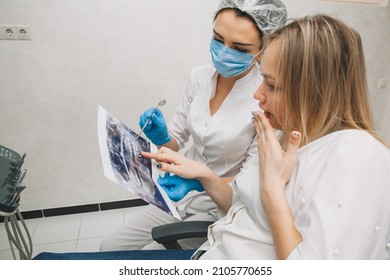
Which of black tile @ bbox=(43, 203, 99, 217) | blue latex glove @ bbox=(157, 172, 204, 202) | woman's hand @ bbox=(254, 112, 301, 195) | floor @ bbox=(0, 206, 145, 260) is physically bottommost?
floor @ bbox=(0, 206, 145, 260)

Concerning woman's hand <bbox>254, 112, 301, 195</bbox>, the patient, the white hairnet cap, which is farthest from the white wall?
woman's hand <bbox>254, 112, 301, 195</bbox>

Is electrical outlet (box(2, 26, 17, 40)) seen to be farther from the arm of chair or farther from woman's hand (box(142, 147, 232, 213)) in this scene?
the arm of chair

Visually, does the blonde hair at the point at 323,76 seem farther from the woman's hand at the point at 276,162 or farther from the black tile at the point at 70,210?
the black tile at the point at 70,210

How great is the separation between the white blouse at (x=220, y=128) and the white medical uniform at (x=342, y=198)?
15.5 inches

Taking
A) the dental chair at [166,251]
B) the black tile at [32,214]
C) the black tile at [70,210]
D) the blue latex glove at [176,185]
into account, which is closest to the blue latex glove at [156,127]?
the blue latex glove at [176,185]

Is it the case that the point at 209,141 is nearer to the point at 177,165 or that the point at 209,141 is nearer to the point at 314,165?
the point at 177,165

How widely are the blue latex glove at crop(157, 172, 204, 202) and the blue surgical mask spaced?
0.45m

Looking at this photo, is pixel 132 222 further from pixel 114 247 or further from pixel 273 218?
pixel 273 218

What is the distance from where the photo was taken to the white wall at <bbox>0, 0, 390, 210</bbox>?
5.08 feet

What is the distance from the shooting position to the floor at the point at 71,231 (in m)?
1.75

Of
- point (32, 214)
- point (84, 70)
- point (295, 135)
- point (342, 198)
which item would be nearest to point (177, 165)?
point (295, 135)

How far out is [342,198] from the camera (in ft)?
1.73

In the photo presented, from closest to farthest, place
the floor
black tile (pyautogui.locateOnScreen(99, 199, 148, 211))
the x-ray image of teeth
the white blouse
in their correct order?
the x-ray image of teeth
the white blouse
the floor
black tile (pyautogui.locateOnScreen(99, 199, 148, 211))

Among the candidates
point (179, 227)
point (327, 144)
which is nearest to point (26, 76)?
point (179, 227)
